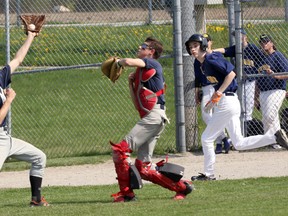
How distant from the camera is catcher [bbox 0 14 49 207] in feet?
28.7

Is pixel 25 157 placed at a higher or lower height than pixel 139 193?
higher

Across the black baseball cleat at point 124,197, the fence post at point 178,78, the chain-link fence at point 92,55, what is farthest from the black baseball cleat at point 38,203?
the chain-link fence at point 92,55

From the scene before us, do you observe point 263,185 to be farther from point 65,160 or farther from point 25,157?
point 65,160

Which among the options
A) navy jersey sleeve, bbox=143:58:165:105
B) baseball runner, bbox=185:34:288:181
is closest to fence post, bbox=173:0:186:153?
baseball runner, bbox=185:34:288:181

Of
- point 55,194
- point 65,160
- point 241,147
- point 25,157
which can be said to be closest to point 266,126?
point 241,147

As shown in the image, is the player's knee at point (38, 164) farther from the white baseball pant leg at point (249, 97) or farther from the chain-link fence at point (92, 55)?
the white baseball pant leg at point (249, 97)

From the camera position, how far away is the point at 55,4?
15531 millimetres

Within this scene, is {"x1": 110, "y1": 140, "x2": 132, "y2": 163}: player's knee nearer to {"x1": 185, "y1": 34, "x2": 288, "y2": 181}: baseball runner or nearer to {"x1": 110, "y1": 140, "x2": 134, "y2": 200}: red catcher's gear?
{"x1": 110, "y1": 140, "x2": 134, "y2": 200}: red catcher's gear

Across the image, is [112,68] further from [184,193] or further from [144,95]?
[184,193]

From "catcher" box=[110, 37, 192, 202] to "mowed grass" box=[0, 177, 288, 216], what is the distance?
19 centimetres

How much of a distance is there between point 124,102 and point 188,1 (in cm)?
408

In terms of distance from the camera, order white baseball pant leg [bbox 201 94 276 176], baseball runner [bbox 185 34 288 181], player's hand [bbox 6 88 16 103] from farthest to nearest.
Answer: white baseball pant leg [bbox 201 94 276 176]
baseball runner [bbox 185 34 288 181]
player's hand [bbox 6 88 16 103]

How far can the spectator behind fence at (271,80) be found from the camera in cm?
1356

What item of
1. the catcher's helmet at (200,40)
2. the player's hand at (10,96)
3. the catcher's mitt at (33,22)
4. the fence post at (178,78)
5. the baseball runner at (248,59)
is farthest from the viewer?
the baseball runner at (248,59)
